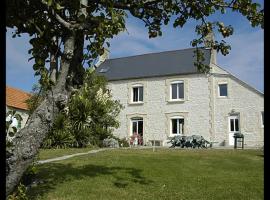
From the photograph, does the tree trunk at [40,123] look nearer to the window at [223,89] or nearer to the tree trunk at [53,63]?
the tree trunk at [53,63]

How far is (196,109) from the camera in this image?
3531 centimetres

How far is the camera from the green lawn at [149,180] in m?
8.92

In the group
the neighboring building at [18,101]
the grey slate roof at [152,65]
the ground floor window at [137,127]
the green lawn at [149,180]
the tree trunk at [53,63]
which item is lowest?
the green lawn at [149,180]

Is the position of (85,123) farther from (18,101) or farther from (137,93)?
(18,101)

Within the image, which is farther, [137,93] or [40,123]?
[137,93]

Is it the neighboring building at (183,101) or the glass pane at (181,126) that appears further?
the glass pane at (181,126)

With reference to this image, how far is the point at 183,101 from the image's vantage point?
1416 inches

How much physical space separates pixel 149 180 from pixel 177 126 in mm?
25537

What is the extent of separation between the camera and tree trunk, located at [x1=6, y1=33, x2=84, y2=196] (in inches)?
218

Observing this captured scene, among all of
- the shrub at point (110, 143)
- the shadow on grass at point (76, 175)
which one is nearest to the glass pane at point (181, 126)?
the shrub at point (110, 143)

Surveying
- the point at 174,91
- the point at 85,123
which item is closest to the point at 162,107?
the point at 174,91

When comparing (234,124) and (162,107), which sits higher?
(162,107)

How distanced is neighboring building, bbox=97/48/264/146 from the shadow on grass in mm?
22569

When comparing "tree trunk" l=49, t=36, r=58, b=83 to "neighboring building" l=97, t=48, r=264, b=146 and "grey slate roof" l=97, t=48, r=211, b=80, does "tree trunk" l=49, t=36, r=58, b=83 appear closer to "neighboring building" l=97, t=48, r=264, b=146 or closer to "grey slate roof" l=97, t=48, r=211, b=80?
"neighboring building" l=97, t=48, r=264, b=146
